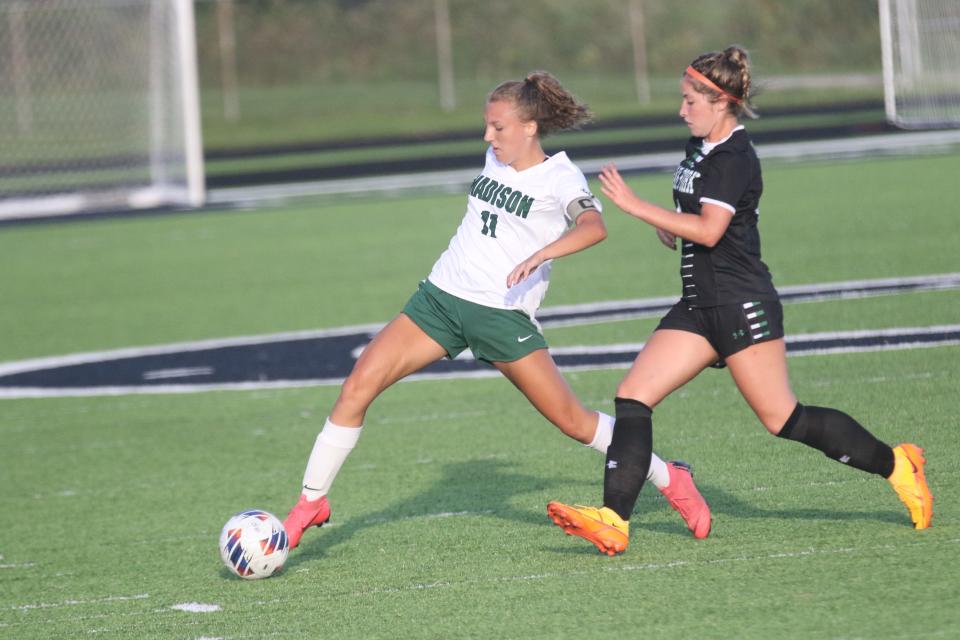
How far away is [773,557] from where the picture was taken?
5.27 metres

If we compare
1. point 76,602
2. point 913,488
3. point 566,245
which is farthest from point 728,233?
point 76,602

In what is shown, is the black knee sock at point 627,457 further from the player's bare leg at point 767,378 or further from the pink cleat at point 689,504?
the player's bare leg at point 767,378

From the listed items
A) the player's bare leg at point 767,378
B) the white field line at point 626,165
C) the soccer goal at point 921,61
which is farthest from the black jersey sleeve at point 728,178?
the white field line at point 626,165

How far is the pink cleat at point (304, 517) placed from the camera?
5812 millimetres

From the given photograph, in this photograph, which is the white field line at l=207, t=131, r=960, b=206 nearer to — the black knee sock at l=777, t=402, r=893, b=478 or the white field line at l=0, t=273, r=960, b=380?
the white field line at l=0, t=273, r=960, b=380

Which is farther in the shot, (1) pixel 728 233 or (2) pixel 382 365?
(2) pixel 382 365

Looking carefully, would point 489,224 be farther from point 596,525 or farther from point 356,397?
point 596,525

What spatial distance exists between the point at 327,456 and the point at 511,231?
1.17m

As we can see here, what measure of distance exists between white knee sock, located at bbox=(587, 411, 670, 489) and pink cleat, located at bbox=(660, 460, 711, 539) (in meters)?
0.03

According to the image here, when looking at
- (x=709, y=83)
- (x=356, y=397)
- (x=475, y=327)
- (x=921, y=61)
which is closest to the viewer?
(x=709, y=83)

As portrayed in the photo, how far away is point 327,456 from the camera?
5.83m

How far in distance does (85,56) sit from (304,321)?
9.23 m

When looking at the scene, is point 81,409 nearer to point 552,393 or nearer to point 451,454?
point 451,454

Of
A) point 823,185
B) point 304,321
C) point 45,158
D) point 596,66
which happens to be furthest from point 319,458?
point 596,66
